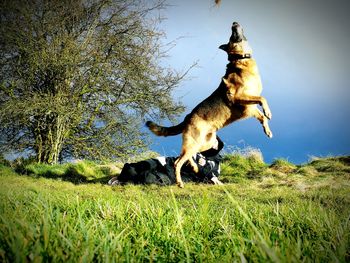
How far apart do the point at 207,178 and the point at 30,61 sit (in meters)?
6.53

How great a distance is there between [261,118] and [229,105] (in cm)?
83

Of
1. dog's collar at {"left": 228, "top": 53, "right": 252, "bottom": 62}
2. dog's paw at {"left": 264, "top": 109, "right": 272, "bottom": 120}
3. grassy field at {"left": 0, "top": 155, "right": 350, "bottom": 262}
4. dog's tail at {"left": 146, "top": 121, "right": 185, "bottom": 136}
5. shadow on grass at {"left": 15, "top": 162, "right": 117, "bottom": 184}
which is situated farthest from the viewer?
shadow on grass at {"left": 15, "top": 162, "right": 117, "bottom": 184}

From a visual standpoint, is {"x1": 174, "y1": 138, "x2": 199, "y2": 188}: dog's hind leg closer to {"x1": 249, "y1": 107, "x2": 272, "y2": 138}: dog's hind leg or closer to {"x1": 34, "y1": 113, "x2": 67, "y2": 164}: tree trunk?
{"x1": 249, "y1": 107, "x2": 272, "y2": 138}: dog's hind leg

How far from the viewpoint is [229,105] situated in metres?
7.15

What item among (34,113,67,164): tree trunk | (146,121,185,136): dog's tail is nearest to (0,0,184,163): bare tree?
(34,113,67,164): tree trunk

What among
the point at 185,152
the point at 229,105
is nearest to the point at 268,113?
the point at 229,105

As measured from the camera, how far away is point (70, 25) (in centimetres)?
1211

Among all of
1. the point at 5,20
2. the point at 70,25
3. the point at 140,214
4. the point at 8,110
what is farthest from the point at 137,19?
the point at 140,214

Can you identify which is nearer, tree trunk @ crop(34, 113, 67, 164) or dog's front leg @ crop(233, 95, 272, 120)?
dog's front leg @ crop(233, 95, 272, 120)

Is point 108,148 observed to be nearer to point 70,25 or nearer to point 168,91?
point 168,91

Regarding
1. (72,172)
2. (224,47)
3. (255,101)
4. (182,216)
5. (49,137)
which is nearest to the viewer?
(182,216)

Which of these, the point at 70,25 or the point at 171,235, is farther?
the point at 70,25

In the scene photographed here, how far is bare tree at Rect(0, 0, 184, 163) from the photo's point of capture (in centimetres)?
1047

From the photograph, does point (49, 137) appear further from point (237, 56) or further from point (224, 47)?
point (237, 56)
